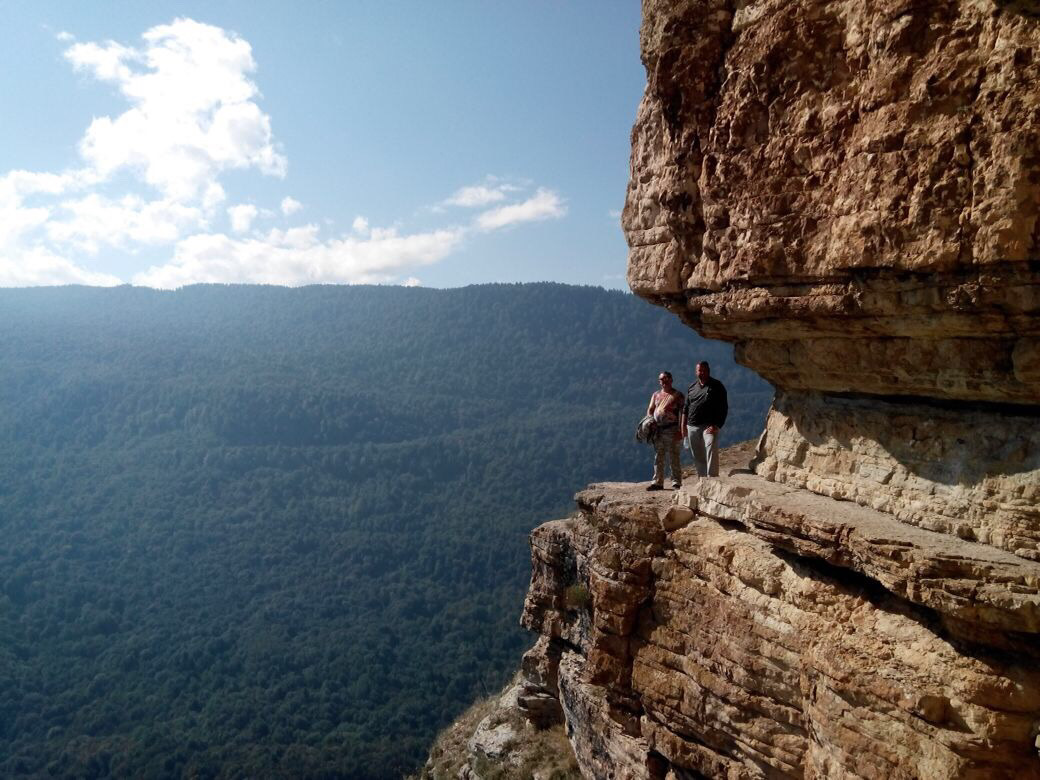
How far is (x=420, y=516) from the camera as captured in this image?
132m

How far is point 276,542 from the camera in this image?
12244cm

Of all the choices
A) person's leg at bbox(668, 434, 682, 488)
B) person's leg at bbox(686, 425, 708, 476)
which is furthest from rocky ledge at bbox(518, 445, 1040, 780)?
person's leg at bbox(686, 425, 708, 476)

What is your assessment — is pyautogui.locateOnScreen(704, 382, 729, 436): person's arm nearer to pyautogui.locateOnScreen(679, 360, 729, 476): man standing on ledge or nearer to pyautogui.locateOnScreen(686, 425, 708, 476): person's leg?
pyautogui.locateOnScreen(679, 360, 729, 476): man standing on ledge

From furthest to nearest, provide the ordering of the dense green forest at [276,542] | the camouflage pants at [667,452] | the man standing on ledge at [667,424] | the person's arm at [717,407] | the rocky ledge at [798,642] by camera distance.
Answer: the dense green forest at [276,542]
the camouflage pants at [667,452]
the man standing on ledge at [667,424]
the person's arm at [717,407]
the rocky ledge at [798,642]

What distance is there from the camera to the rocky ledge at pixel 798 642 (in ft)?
21.0

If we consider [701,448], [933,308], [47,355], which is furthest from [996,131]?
[47,355]

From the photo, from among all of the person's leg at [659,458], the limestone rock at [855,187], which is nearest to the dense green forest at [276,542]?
the person's leg at [659,458]

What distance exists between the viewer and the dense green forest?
2717 inches

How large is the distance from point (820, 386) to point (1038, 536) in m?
3.06

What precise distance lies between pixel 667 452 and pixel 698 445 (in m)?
1.00

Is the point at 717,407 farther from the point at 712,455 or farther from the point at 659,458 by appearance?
the point at 659,458

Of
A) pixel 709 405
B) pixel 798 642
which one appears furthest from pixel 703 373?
pixel 798 642

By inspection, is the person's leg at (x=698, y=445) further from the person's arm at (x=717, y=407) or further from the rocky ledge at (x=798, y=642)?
the rocky ledge at (x=798, y=642)

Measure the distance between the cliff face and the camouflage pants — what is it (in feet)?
4.79
